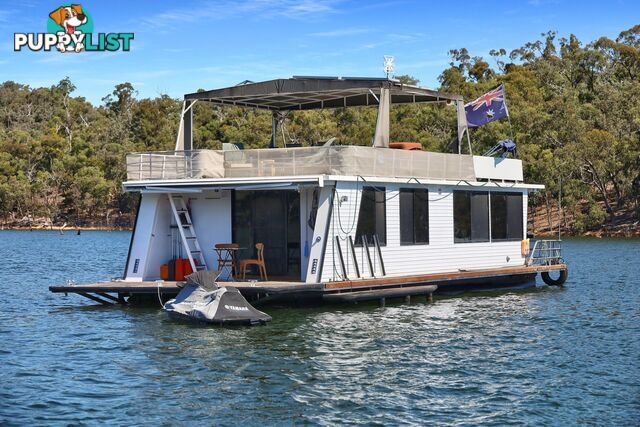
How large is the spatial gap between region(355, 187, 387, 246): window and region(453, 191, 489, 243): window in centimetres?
329

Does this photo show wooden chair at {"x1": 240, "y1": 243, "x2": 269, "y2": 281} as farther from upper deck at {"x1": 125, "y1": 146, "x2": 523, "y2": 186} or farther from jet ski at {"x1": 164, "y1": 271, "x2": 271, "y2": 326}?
jet ski at {"x1": 164, "y1": 271, "x2": 271, "y2": 326}

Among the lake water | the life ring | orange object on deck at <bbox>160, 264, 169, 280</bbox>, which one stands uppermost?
orange object on deck at <bbox>160, 264, 169, 280</bbox>

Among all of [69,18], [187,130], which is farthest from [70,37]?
[187,130]

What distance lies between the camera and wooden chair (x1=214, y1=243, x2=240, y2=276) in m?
22.8

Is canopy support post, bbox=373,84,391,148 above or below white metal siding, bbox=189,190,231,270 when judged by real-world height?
above

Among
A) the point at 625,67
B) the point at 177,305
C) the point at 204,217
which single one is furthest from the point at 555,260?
the point at 625,67

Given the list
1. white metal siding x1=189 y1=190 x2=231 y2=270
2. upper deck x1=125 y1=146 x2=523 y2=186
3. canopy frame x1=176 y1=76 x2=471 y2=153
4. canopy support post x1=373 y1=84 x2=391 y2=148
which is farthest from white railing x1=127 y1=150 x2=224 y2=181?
canopy support post x1=373 y1=84 x2=391 y2=148

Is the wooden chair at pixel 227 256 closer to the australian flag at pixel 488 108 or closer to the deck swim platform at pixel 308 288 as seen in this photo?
the deck swim platform at pixel 308 288

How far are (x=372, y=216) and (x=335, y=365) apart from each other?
7.47 metres

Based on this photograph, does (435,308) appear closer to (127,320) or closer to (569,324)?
(569,324)

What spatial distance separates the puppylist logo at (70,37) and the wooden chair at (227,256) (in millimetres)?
11716

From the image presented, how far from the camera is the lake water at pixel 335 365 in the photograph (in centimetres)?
1324

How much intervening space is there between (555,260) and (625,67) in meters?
65.9

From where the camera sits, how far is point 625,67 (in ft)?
292
